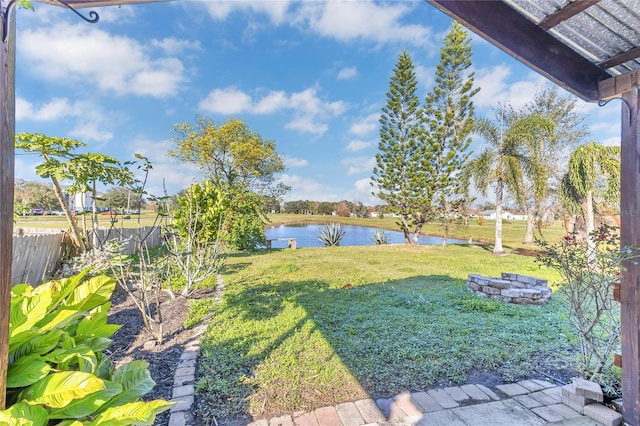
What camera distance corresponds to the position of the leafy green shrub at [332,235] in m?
11.6

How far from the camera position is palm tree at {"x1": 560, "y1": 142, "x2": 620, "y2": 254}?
6207mm

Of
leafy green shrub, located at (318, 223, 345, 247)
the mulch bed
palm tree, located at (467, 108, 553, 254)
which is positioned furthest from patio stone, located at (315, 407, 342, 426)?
palm tree, located at (467, 108, 553, 254)

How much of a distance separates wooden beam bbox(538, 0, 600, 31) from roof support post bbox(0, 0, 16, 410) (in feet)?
6.77

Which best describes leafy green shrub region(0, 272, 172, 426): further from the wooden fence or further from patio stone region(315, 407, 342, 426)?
the wooden fence

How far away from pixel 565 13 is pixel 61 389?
249 centimetres

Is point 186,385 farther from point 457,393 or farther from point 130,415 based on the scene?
point 457,393

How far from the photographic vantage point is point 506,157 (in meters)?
9.34

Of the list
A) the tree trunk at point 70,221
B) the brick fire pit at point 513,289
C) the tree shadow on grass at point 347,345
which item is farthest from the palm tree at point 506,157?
the tree trunk at point 70,221

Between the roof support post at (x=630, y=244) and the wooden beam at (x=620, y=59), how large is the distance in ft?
0.56

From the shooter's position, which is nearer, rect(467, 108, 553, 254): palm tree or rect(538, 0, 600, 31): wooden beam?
rect(538, 0, 600, 31): wooden beam

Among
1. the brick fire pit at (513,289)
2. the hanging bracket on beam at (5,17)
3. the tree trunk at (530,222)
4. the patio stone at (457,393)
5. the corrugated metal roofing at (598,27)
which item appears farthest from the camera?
the tree trunk at (530,222)

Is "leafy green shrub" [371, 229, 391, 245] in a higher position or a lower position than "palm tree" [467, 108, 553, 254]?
lower

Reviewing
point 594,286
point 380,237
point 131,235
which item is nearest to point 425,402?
point 594,286

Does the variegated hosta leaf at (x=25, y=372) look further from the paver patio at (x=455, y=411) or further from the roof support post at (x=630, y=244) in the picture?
the roof support post at (x=630, y=244)
